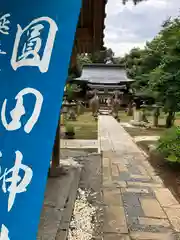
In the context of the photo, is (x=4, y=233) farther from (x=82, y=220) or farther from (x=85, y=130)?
(x=85, y=130)

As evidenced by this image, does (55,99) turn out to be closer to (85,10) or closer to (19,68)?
(19,68)

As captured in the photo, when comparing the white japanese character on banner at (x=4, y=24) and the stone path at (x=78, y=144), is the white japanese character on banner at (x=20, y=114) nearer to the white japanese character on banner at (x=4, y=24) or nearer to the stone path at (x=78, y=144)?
the white japanese character on banner at (x=4, y=24)

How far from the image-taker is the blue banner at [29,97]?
1792 millimetres

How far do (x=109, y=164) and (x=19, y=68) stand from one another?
551 centimetres

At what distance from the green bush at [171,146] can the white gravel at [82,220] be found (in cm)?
211

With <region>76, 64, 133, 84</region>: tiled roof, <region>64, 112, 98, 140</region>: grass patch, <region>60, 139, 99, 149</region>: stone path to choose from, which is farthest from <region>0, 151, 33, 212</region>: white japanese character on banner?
<region>76, 64, 133, 84</region>: tiled roof

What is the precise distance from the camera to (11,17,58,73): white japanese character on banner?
6.55 feet

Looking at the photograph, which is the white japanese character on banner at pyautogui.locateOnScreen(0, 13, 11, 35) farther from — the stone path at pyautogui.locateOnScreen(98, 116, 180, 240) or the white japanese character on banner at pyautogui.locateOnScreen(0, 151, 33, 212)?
the stone path at pyautogui.locateOnScreen(98, 116, 180, 240)

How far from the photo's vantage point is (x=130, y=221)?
3916mm

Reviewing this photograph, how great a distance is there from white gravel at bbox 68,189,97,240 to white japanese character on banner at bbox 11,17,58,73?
7.18ft

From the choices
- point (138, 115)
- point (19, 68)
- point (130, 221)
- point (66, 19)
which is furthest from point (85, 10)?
point (138, 115)

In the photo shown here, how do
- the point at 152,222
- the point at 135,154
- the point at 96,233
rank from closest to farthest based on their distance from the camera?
1. the point at 96,233
2. the point at 152,222
3. the point at 135,154

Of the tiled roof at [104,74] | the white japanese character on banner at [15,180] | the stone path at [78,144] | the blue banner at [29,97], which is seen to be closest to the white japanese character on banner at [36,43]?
the blue banner at [29,97]

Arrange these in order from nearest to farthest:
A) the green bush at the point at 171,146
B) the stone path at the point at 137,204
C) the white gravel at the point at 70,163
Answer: the stone path at the point at 137,204
the green bush at the point at 171,146
the white gravel at the point at 70,163
